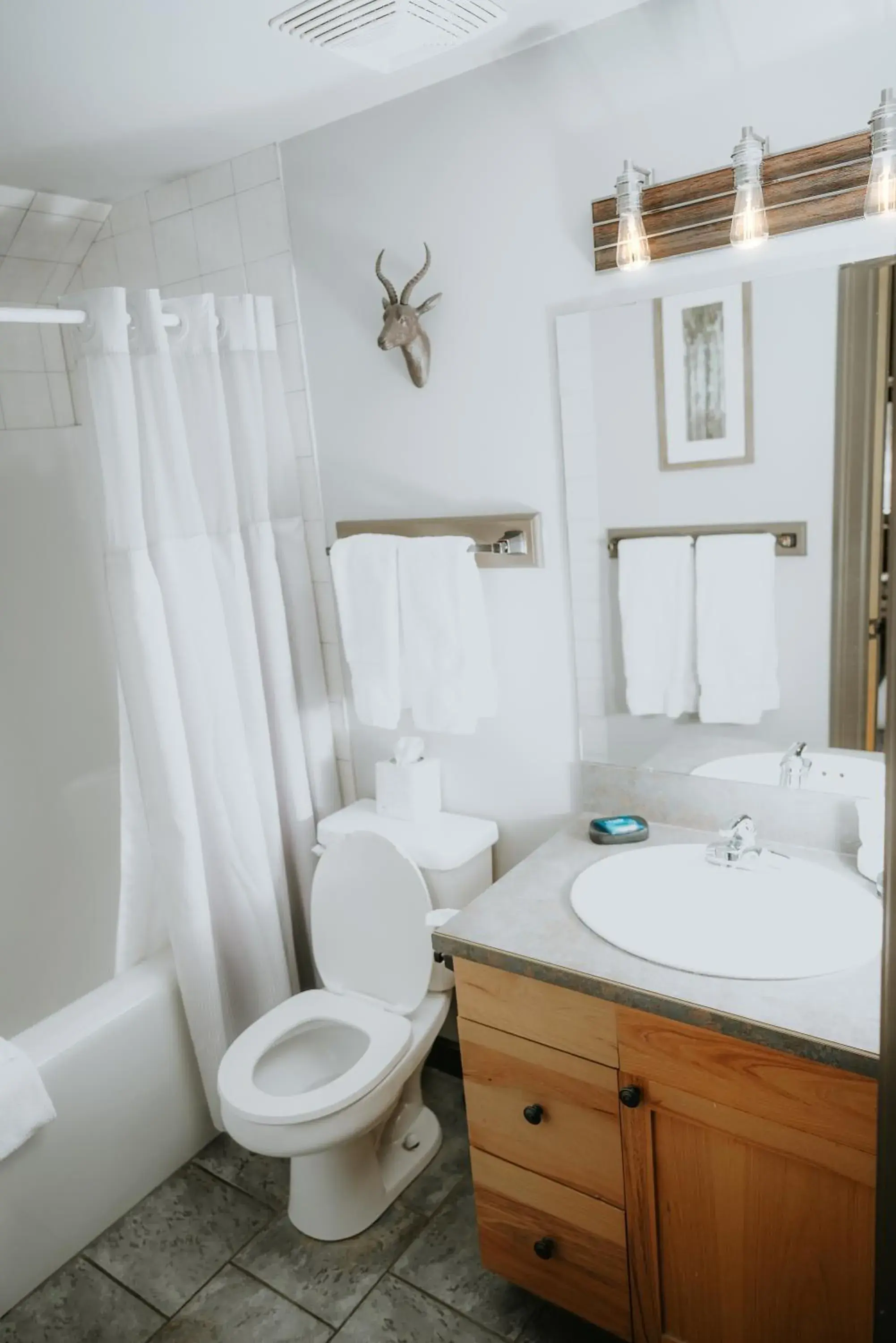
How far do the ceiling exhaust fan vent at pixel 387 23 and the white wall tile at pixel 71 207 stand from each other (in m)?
1.08

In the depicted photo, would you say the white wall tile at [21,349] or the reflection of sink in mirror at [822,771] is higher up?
the white wall tile at [21,349]

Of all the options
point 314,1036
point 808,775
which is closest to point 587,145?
point 808,775

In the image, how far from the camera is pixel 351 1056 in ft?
7.02

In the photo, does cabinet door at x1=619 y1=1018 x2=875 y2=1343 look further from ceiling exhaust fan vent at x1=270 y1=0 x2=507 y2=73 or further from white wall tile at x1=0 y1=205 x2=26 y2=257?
white wall tile at x1=0 y1=205 x2=26 y2=257

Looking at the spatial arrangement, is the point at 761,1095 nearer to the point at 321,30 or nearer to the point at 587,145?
the point at 587,145

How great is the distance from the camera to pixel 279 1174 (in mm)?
2193

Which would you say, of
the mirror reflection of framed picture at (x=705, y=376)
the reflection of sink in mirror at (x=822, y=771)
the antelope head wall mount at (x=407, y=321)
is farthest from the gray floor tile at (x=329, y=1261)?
the antelope head wall mount at (x=407, y=321)

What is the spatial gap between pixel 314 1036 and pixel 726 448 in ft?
5.15

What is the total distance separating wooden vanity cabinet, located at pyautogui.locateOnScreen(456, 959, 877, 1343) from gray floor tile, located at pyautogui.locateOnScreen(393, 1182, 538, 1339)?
0.12 m

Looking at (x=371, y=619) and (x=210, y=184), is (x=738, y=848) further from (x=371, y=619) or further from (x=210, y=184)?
(x=210, y=184)

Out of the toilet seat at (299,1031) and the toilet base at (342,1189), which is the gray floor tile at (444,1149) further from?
the toilet seat at (299,1031)

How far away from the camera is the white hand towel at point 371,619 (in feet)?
Result: 6.92

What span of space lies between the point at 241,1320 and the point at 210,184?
2499 mm

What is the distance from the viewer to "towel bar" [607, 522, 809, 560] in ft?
5.41
